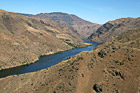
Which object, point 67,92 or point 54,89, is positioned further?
point 54,89

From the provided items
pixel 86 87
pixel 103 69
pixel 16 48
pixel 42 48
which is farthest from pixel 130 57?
pixel 42 48

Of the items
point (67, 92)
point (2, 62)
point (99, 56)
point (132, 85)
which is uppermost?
point (99, 56)

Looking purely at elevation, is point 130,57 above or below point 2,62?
above

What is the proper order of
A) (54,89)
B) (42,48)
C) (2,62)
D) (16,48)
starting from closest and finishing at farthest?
(54,89), (2,62), (16,48), (42,48)

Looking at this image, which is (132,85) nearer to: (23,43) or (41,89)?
(41,89)

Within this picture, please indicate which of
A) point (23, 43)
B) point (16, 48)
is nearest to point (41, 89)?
point (16, 48)

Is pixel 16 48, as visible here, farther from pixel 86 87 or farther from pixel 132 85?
Result: pixel 132 85

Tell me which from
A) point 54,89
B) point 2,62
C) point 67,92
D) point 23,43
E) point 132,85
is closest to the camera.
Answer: point 132,85
